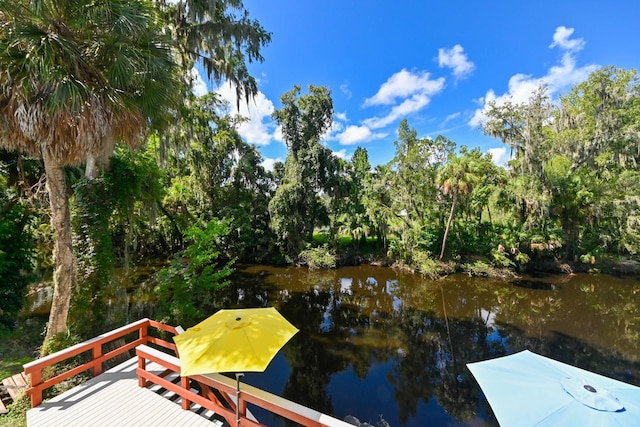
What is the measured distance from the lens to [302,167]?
52.8ft

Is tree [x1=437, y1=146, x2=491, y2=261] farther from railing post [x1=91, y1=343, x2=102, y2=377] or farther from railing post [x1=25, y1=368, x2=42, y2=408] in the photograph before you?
railing post [x1=25, y1=368, x2=42, y2=408]

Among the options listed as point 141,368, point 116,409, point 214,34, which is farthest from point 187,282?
point 214,34

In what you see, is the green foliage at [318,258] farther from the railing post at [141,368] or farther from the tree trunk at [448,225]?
the railing post at [141,368]

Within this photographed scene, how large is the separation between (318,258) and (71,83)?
1340 centimetres

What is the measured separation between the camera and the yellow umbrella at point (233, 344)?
251cm

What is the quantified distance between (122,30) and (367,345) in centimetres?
884

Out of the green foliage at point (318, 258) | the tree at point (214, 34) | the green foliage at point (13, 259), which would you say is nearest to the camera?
the green foliage at point (13, 259)

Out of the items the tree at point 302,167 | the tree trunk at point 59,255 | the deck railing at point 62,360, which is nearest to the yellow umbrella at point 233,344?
the deck railing at point 62,360

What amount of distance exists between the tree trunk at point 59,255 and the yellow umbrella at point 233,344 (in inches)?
130

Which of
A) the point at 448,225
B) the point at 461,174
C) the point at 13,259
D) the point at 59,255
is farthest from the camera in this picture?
the point at 448,225

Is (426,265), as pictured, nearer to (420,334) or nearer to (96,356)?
(420,334)

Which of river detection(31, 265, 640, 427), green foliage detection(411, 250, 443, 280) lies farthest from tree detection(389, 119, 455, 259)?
river detection(31, 265, 640, 427)

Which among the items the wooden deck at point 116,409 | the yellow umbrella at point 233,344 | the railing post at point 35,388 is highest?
the yellow umbrella at point 233,344

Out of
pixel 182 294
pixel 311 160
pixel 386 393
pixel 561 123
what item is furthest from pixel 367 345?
pixel 561 123
